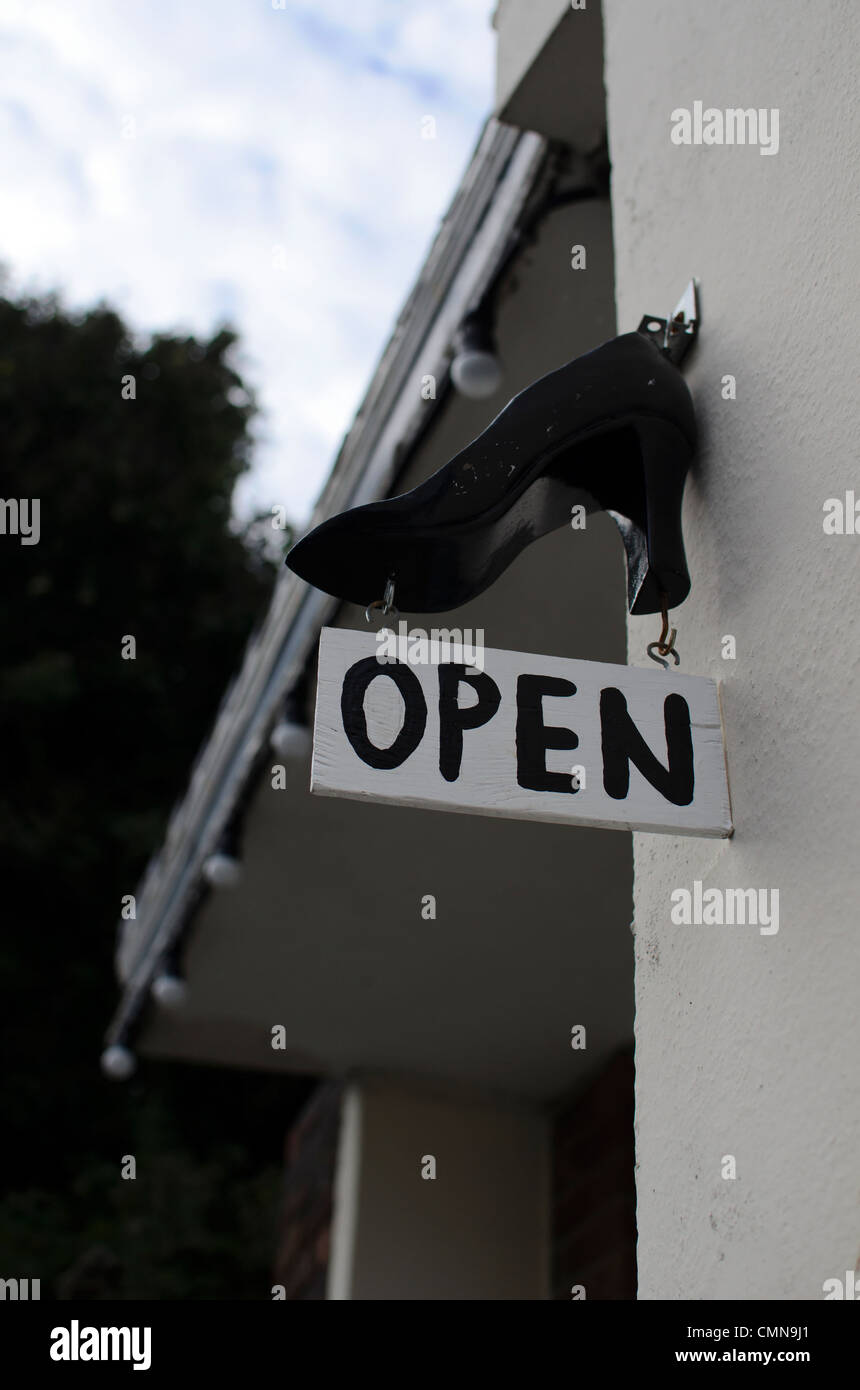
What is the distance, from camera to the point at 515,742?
53.3 inches

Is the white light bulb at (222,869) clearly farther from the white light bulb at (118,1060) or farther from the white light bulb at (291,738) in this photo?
the white light bulb at (118,1060)

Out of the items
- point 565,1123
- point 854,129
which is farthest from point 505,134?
point 565,1123

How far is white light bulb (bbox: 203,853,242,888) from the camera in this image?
338 cm

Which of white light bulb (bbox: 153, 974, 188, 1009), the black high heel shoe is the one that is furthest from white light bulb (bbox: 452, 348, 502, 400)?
white light bulb (bbox: 153, 974, 188, 1009)

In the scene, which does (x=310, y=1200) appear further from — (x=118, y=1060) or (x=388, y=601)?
(x=388, y=601)

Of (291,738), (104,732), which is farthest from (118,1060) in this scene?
(104,732)

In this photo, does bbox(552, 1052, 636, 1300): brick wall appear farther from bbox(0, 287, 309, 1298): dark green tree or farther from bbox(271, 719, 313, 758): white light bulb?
bbox(0, 287, 309, 1298): dark green tree

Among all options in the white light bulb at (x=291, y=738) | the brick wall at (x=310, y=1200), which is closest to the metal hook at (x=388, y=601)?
the white light bulb at (x=291, y=738)

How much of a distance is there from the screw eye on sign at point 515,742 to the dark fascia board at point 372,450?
1.18 meters

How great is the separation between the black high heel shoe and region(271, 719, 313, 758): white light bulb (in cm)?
139

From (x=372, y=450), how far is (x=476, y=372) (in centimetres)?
45
